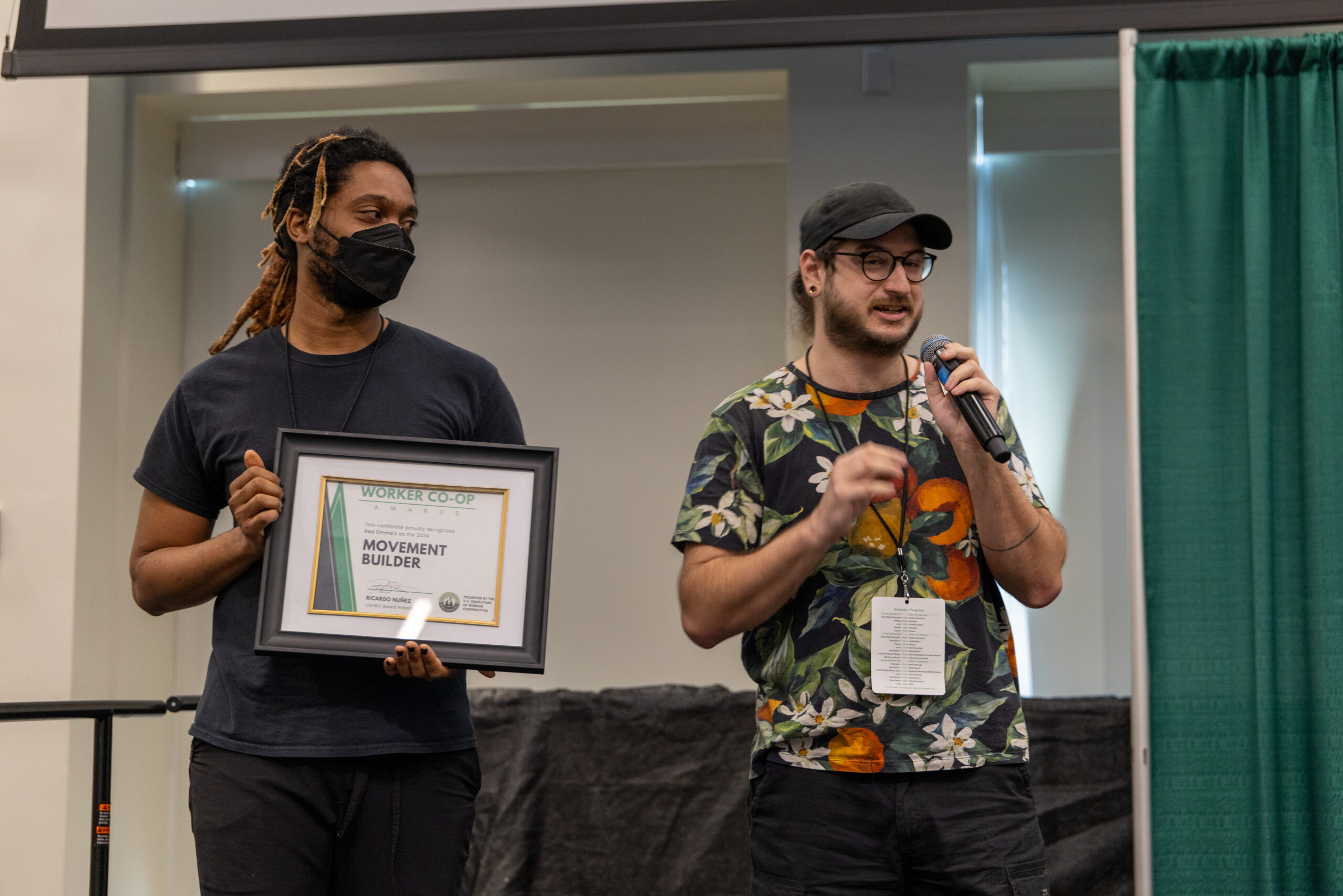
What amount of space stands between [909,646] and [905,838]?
0.78 ft

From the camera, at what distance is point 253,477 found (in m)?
1.50

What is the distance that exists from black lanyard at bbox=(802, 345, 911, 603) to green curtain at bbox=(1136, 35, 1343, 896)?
115 centimetres

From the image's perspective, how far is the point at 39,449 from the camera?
350cm

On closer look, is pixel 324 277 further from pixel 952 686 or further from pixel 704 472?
pixel 952 686

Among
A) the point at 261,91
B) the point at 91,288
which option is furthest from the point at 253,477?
the point at 261,91

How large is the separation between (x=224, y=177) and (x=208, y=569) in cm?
288

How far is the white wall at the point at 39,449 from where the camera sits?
11.1 feet

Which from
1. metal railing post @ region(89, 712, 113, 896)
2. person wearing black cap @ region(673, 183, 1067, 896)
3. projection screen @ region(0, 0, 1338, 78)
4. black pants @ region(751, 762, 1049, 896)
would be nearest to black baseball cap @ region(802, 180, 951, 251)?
person wearing black cap @ region(673, 183, 1067, 896)

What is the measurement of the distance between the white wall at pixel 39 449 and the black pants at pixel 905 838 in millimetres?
2693

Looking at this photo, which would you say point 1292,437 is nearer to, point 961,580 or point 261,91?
point 961,580

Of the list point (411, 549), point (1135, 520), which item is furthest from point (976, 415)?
point (1135, 520)

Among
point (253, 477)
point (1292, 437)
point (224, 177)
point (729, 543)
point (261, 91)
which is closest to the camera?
point (253, 477)

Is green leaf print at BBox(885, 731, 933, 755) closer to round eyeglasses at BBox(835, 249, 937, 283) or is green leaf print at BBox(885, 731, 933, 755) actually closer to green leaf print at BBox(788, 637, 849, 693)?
green leaf print at BBox(788, 637, 849, 693)
